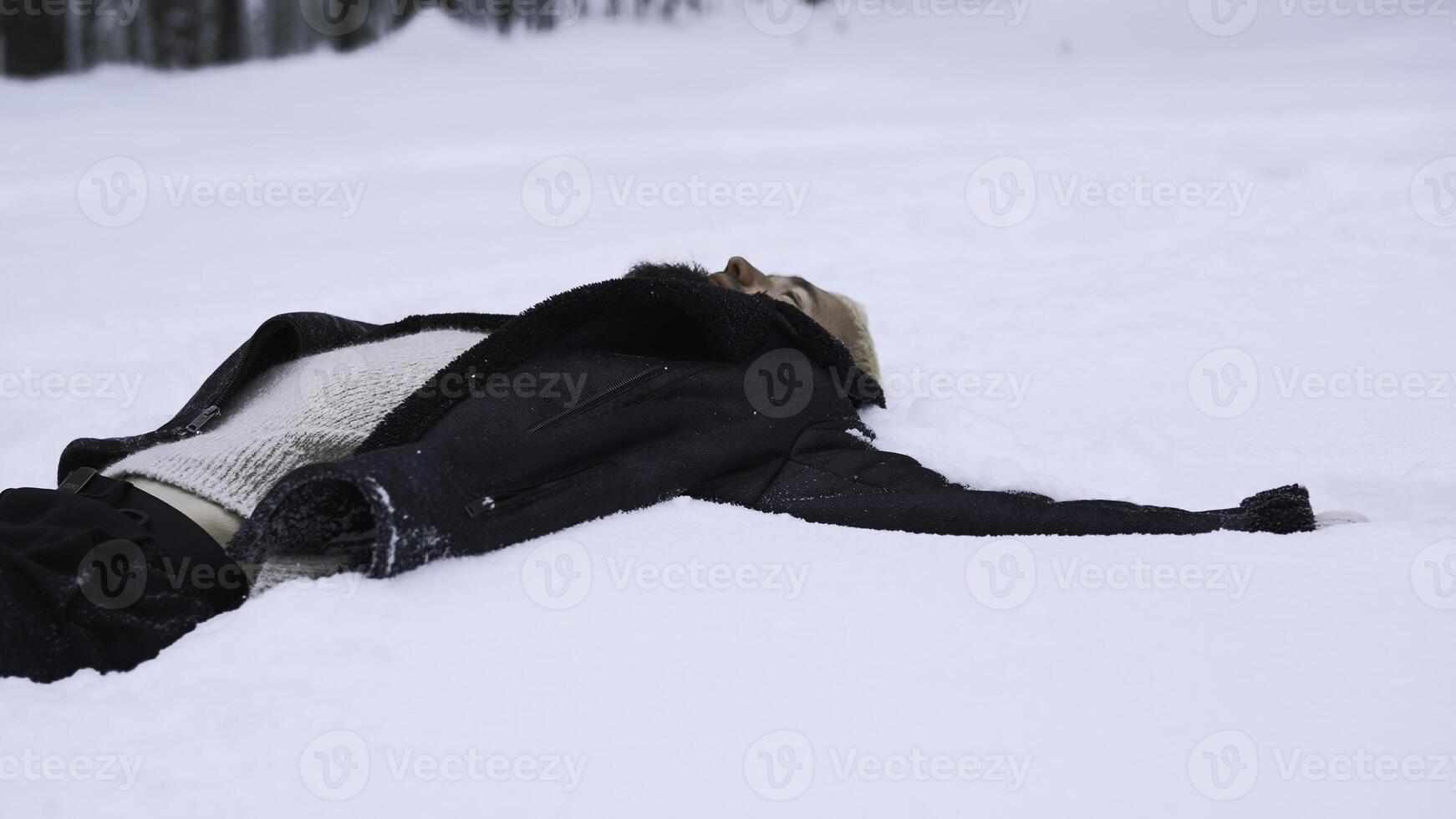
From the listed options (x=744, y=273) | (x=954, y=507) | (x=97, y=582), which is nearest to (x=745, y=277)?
(x=744, y=273)

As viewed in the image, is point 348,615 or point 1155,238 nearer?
point 348,615

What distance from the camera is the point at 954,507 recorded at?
1562 millimetres

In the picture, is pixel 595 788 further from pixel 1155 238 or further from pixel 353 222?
pixel 353 222

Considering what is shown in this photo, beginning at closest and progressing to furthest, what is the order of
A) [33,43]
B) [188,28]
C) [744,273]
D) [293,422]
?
1. [293,422]
2. [744,273]
3. [33,43]
4. [188,28]

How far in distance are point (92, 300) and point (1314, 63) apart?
21.2ft

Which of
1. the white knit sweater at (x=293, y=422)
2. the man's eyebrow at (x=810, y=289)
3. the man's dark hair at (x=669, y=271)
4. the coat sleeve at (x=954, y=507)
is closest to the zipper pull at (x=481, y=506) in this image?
the white knit sweater at (x=293, y=422)

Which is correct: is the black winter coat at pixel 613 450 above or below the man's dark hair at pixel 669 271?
below

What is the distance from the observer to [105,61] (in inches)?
214

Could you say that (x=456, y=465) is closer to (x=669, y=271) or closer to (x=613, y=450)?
(x=613, y=450)

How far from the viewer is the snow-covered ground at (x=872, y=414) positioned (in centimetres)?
99

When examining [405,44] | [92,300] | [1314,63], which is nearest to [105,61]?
[405,44]

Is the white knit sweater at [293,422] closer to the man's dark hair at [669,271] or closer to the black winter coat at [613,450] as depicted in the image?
the black winter coat at [613,450]

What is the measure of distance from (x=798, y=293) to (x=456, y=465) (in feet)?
3.27

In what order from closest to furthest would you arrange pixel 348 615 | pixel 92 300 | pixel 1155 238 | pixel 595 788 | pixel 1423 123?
pixel 595 788, pixel 348 615, pixel 92 300, pixel 1155 238, pixel 1423 123
